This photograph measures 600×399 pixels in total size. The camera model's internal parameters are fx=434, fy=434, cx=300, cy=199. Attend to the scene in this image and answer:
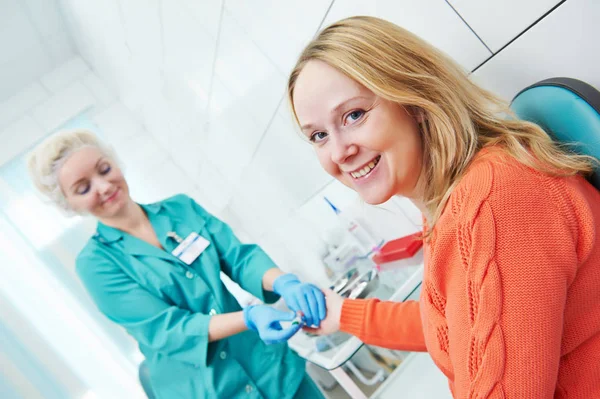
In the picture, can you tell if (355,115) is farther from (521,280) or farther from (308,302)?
(308,302)

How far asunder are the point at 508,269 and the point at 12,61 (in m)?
3.33

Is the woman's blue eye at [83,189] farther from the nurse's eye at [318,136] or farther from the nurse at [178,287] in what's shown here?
the nurse's eye at [318,136]

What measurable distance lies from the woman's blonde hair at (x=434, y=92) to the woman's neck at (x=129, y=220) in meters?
1.16

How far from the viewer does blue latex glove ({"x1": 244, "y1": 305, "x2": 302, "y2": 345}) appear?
1.37 meters

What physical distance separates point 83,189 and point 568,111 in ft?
5.27

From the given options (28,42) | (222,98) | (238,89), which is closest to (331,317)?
(238,89)

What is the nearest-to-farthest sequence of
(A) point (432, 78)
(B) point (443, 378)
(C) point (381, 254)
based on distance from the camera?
(A) point (432, 78)
(B) point (443, 378)
(C) point (381, 254)

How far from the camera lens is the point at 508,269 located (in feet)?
2.21

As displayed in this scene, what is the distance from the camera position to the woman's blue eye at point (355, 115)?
871 mm

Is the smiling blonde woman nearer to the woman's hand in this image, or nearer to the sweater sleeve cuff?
the sweater sleeve cuff

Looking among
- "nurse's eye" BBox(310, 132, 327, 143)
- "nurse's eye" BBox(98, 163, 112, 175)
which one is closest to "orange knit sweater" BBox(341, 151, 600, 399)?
"nurse's eye" BBox(310, 132, 327, 143)

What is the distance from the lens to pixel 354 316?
1.35 meters

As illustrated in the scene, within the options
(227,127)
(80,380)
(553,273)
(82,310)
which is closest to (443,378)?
(553,273)

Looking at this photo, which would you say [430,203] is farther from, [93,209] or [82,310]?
[82,310]
